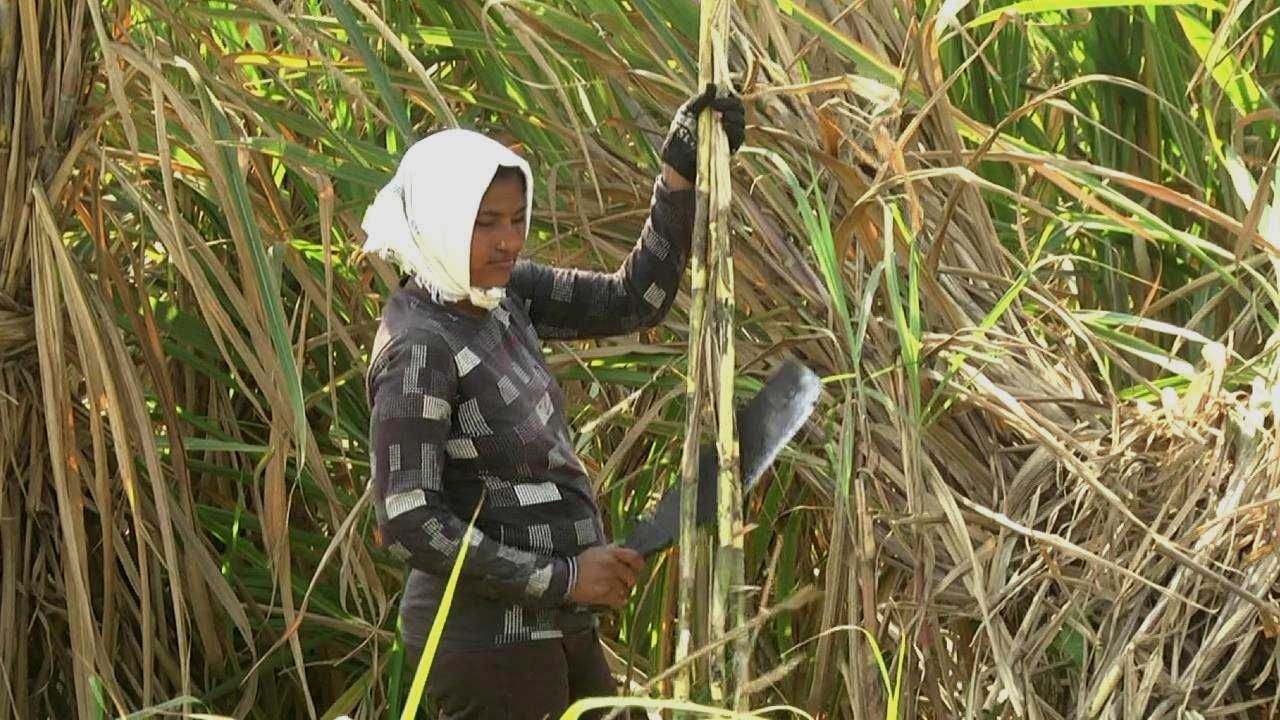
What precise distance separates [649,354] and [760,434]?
483 millimetres

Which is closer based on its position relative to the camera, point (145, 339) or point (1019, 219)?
point (1019, 219)

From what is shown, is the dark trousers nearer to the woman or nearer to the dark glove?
the woman

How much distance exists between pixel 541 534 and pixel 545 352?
43 cm

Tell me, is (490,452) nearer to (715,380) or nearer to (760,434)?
(760,434)

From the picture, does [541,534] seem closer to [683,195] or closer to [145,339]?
[683,195]

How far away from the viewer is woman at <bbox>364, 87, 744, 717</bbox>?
72.4 inches

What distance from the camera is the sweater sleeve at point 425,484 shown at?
6.01ft

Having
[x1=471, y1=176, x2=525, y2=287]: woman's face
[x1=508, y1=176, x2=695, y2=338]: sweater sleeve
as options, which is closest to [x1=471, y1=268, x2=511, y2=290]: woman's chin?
[x1=471, y1=176, x2=525, y2=287]: woman's face

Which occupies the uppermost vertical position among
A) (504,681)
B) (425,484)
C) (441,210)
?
(441,210)

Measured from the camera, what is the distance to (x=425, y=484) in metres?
1.84

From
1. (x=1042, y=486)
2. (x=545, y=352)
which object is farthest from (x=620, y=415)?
(x=1042, y=486)

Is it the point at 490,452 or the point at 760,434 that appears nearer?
the point at 760,434

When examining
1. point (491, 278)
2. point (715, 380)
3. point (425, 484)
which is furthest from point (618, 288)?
point (715, 380)

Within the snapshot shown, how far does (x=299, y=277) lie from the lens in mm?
2232
